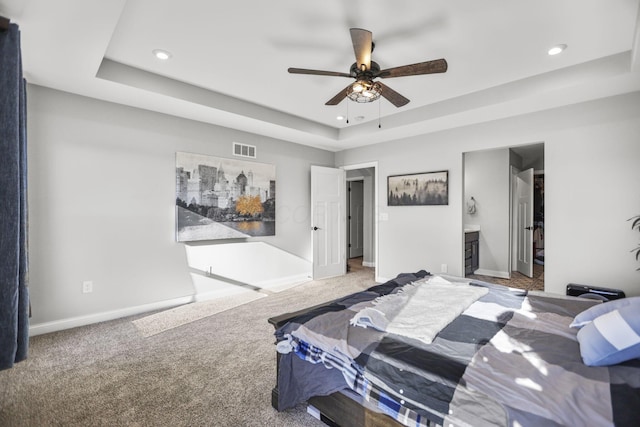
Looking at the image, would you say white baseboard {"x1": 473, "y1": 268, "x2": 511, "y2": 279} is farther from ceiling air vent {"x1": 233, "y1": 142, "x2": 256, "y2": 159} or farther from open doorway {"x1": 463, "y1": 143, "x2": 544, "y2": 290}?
ceiling air vent {"x1": 233, "y1": 142, "x2": 256, "y2": 159}

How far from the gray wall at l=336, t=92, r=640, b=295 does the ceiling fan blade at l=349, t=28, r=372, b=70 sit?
259 centimetres

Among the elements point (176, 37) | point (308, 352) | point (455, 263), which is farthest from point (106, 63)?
point (455, 263)

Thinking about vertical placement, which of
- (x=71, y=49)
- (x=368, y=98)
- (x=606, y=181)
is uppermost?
(x=71, y=49)

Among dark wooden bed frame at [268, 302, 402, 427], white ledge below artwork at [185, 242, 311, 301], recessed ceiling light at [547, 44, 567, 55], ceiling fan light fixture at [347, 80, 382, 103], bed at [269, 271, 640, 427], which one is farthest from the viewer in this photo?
white ledge below artwork at [185, 242, 311, 301]

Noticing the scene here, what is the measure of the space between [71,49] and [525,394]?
11.5 feet

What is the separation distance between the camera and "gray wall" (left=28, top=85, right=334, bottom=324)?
3.05 meters

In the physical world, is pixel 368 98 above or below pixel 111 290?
above

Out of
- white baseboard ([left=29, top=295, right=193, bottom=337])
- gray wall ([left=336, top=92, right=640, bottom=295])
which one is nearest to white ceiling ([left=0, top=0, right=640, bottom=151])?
gray wall ([left=336, top=92, right=640, bottom=295])

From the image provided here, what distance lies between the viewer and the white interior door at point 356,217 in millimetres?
7766

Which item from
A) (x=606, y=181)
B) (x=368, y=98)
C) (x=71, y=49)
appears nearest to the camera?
(x=71, y=49)

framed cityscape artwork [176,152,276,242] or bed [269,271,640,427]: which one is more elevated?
framed cityscape artwork [176,152,276,242]

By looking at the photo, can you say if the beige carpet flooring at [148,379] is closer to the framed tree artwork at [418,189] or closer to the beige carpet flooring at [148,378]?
the beige carpet flooring at [148,378]

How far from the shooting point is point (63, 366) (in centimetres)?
243

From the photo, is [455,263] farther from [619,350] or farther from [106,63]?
[106,63]
